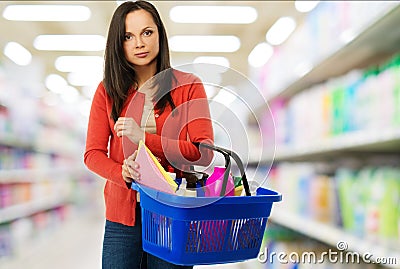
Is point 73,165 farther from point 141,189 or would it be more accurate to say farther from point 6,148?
point 141,189

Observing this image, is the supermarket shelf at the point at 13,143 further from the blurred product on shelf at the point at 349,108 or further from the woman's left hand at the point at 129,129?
the woman's left hand at the point at 129,129

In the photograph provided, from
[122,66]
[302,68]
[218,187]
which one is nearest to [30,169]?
[302,68]

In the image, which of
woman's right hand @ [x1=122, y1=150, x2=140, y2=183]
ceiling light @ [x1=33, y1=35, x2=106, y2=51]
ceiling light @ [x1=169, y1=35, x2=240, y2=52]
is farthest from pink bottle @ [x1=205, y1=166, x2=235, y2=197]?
ceiling light @ [x1=33, y1=35, x2=106, y2=51]

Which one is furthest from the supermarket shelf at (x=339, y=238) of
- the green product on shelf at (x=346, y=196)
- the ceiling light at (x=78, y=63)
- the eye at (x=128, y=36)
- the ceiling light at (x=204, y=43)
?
the ceiling light at (x=78, y=63)

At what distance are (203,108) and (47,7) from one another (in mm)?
5519

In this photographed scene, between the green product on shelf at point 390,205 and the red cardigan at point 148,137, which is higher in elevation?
the red cardigan at point 148,137

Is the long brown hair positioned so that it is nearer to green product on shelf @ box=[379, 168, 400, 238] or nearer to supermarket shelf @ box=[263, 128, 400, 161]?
supermarket shelf @ box=[263, 128, 400, 161]

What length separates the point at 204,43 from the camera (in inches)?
316

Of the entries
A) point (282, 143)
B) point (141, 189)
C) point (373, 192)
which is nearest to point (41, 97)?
point (282, 143)

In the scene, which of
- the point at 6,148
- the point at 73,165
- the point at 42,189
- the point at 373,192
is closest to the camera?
the point at 373,192

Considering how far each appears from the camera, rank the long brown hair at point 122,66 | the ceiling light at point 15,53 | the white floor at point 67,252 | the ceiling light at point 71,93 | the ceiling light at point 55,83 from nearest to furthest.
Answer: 1. the long brown hair at point 122,66
2. the white floor at point 67,252
3. the ceiling light at point 15,53
4. the ceiling light at point 55,83
5. the ceiling light at point 71,93

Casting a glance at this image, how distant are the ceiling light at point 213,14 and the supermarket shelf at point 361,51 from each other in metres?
3.35

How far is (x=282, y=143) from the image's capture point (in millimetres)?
3438

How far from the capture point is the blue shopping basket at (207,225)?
1.08m
